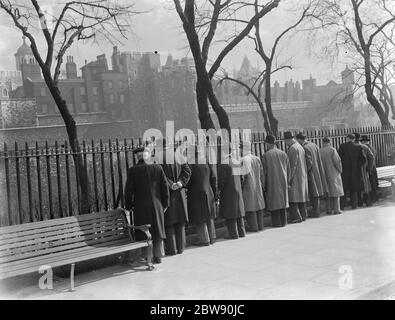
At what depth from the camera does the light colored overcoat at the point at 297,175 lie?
31.3 feet

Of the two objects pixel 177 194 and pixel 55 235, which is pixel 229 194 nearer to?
pixel 177 194

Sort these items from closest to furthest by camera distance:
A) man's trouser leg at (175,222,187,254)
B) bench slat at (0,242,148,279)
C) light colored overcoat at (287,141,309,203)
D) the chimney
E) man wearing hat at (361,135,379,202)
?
Result: bench slat at (0,242,148,279), man's trouser leg at (175,222,187,254), light colored overcoat at (287,141,309,203), man wearing hat at (361,135,379,202), the chimney

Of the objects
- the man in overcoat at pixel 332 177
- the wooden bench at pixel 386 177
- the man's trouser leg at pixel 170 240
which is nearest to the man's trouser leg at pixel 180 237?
the man's trouser leg at pixel 170 240

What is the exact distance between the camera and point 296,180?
9594 mm

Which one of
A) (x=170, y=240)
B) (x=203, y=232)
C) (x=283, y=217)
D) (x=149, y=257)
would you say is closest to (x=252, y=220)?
(x=283, y=217)

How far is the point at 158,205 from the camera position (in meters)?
6.91

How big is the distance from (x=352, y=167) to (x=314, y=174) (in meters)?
1.27

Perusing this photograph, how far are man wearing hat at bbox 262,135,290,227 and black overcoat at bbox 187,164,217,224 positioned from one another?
1743 millimetres

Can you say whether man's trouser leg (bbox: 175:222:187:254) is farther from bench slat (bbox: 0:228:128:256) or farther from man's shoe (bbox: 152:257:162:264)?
bench slat (bbox: 0:228:128:256)

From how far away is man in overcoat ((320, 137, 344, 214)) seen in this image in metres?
10.2

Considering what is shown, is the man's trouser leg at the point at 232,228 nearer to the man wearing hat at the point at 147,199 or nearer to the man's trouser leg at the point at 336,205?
the man wearing hat at the point at 147,199

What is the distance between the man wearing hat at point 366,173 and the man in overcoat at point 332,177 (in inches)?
30.6

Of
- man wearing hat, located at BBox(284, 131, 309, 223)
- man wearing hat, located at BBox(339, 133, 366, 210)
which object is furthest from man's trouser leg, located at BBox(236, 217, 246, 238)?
man wearing hat, located at BBox(339, 133, 366, 210)
